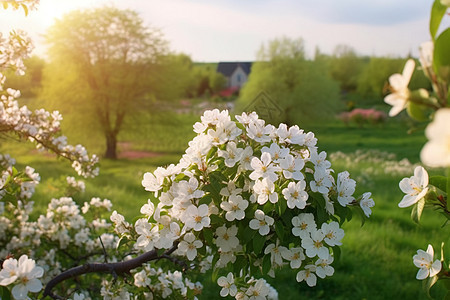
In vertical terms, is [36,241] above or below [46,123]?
below

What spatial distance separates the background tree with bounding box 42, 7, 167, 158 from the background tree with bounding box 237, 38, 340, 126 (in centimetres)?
832

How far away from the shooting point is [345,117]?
36031 millimetres

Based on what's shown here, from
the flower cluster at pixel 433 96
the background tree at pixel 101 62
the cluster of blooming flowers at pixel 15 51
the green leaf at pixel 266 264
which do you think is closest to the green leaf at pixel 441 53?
the flower cluster at pixel 433 96

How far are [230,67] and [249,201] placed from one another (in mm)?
73709

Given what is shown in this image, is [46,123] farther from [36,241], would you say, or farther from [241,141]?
[241,141]

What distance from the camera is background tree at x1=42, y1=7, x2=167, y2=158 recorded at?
19.5m

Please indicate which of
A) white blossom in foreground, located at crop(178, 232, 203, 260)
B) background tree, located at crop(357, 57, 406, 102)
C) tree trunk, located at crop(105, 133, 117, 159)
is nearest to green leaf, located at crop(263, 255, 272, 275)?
white blossom in foreground, located at crop(178, 232, 203, 260)

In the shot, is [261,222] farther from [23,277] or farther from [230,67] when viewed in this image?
[230,67]

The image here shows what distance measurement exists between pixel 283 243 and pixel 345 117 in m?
35.2

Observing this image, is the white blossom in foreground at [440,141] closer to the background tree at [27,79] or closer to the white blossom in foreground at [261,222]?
the white blossom in foreground at [261,222]

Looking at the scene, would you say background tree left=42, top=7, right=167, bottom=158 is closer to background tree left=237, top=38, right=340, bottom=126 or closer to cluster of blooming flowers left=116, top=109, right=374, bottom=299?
background tree left=237, top=38, right=340, bottom=126

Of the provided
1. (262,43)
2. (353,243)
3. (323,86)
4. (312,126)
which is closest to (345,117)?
(312,126)

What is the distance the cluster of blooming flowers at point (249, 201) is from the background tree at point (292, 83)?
80.2ft

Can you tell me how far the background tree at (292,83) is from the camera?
2731cm
